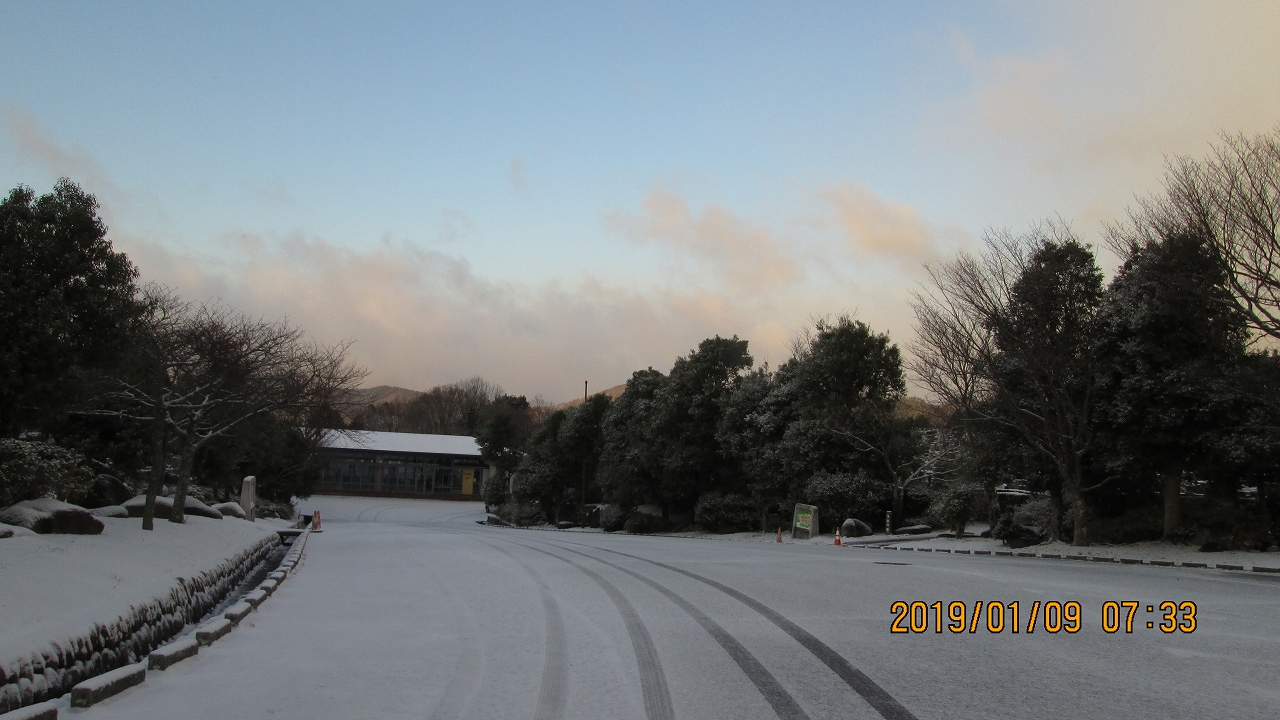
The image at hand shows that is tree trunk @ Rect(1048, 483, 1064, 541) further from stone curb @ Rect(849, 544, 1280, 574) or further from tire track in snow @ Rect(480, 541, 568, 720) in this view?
tire track in snow @ Rect(480, 541, 568, 720)

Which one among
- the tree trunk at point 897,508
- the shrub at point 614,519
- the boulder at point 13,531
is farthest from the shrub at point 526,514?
the boulder at point 13,531

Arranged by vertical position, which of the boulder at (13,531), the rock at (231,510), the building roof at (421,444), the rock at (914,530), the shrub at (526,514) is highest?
the building roof at (421,444)

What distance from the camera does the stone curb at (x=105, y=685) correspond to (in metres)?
5.05

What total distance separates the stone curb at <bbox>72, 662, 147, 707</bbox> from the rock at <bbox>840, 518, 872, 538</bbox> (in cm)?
2376

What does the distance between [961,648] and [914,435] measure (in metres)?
25.3

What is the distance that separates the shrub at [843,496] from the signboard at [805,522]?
38.9 inches

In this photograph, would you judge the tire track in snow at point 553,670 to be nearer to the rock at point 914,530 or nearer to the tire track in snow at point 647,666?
the tire track in snow at point 647,666

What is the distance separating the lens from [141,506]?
17.9 metres

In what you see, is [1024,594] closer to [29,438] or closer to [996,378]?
[996,378]

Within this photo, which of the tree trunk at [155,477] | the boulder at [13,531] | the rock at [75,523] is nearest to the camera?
the boulder at [13,531]

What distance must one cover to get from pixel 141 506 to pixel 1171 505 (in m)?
23.8

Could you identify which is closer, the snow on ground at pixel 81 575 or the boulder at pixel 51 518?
the snow on ground at pixel 81 575

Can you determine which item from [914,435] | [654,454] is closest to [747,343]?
[654,454]

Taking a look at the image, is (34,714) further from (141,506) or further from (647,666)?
(141,506)
